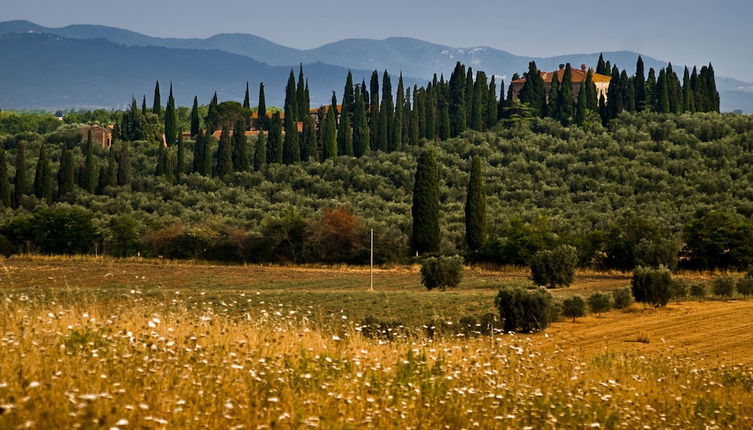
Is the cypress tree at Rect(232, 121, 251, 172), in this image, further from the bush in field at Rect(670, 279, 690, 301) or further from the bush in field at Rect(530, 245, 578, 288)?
the bush in field at Rect(670, 279, 690, 301)

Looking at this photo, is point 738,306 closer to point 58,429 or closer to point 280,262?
point 58,429

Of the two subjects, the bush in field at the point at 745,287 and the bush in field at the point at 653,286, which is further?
the bush in field at the point at 745,287

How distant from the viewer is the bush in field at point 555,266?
120 ft

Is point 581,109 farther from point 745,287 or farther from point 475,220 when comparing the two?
point 745,287

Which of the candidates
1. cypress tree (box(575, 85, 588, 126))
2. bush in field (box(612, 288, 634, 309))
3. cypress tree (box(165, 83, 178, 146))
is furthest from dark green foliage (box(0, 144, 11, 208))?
bush in field (box(612, 288, 634, 309))

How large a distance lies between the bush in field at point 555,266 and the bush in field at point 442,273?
3028mm

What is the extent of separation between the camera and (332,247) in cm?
5241

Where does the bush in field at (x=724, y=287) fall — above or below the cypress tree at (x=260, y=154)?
below

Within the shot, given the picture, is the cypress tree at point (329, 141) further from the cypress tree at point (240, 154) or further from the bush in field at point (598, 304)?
the bush in field at point (598, 304)

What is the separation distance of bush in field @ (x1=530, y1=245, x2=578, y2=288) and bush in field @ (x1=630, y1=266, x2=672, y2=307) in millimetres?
8600

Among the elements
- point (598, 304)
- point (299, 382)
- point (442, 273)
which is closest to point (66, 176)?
point (442, 273)

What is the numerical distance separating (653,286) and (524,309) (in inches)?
247

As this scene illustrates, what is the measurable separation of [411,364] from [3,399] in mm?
4602

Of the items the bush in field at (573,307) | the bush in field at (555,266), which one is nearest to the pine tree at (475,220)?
the bush in field at (555,266)
